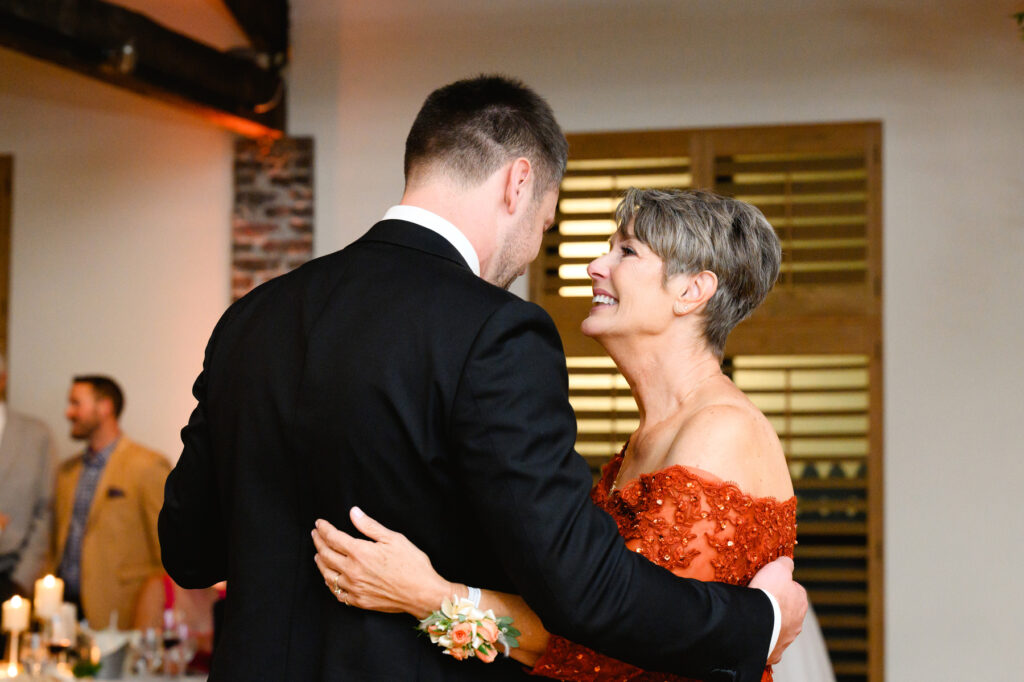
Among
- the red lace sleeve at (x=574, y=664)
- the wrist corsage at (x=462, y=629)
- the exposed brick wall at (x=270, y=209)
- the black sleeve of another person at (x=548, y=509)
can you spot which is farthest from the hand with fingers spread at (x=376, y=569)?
the exposed brick wall at (x=270, y=209)

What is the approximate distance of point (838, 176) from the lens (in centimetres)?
552

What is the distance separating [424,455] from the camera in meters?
1.44

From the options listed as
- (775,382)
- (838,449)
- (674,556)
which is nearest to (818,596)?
(838,449)

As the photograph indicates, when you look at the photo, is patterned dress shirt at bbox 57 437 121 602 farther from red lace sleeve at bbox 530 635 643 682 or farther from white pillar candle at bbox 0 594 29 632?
red lace sleeve at bbox 530 635 643 682

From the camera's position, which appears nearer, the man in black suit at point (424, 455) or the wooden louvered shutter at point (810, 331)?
the man in black suit at point (424, 455)

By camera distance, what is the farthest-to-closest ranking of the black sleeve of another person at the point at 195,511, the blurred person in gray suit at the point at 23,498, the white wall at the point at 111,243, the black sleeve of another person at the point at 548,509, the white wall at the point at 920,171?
the white wall at the point at 111,243
the blurred person in gray suit at the point at 23,498
the white wall at the point at 920,171
the black sleeve of another person at the point at 195,511
the black sleeve of another person at the point at 548,509

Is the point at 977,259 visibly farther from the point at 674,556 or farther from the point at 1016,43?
the point at 674,556

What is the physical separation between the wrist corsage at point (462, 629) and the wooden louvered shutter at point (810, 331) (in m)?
4.07

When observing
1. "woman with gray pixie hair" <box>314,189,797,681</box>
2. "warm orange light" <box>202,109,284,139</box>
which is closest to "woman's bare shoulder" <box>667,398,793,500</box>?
"woman with gray pixie hair" <box>314,189,797,681</box>

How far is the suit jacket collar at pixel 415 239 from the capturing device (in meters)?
1.60

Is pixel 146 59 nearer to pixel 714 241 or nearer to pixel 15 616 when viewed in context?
pixel 15 616

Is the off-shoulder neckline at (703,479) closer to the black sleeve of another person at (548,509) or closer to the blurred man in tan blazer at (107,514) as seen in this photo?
the black sleeve of another person at (548,509)

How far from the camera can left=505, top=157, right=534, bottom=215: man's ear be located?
174cm

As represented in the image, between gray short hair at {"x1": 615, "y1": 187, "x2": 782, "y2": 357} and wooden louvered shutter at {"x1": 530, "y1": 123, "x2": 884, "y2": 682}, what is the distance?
3.37m
